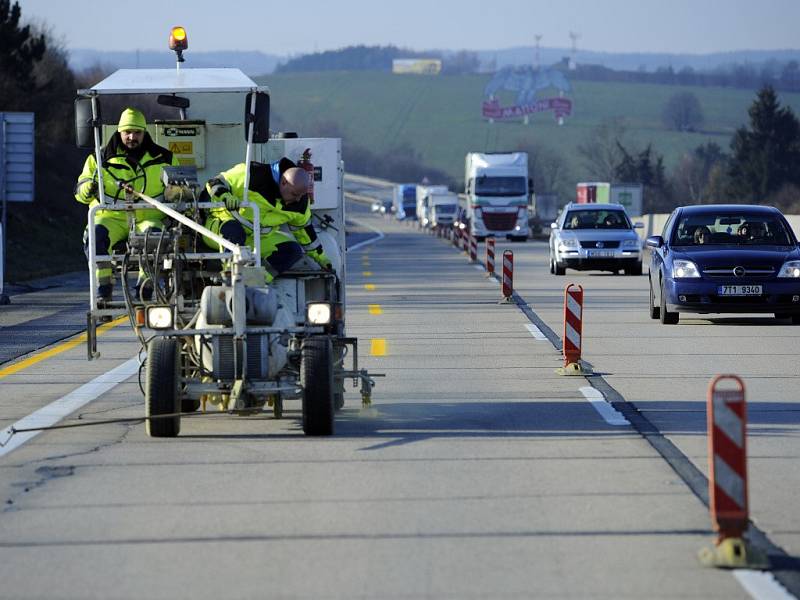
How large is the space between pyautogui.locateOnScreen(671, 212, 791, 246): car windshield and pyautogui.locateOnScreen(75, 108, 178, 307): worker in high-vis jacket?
38.1ft

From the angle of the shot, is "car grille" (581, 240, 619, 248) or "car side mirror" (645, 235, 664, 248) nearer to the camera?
"car side mirror" (645, 235, 664, 248)

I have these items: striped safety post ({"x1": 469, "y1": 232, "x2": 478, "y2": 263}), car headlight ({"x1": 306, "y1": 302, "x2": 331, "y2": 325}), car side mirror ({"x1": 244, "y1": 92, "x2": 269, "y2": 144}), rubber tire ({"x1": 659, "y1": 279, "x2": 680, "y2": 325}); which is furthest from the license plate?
striped safety post ({"x1": 469, "y1": 232, "x2": 478, "y2": 263})

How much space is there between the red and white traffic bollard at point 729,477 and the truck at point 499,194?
202 feet

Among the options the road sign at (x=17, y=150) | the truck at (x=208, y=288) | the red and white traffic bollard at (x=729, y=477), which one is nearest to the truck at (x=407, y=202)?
the road sign at (x=17, y=150)

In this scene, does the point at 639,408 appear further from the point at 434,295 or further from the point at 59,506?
the point at 434,295

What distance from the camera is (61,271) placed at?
41375 millimetres

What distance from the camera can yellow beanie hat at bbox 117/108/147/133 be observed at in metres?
12.3

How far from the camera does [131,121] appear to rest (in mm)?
12336

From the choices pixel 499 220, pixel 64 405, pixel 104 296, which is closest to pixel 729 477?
pixel 104 296

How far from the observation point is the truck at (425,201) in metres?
116

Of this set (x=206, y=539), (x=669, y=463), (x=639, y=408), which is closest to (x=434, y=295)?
(x=639, y=408)

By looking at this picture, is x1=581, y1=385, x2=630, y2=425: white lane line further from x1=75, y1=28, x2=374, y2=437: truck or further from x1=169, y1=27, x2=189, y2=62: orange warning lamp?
x1=169, y1=27, x2=189, y2=62: orange warning lamp

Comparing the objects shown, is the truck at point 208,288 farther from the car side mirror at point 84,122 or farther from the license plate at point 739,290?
the license plate at point 739,290

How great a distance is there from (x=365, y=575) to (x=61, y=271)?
1382 inches
